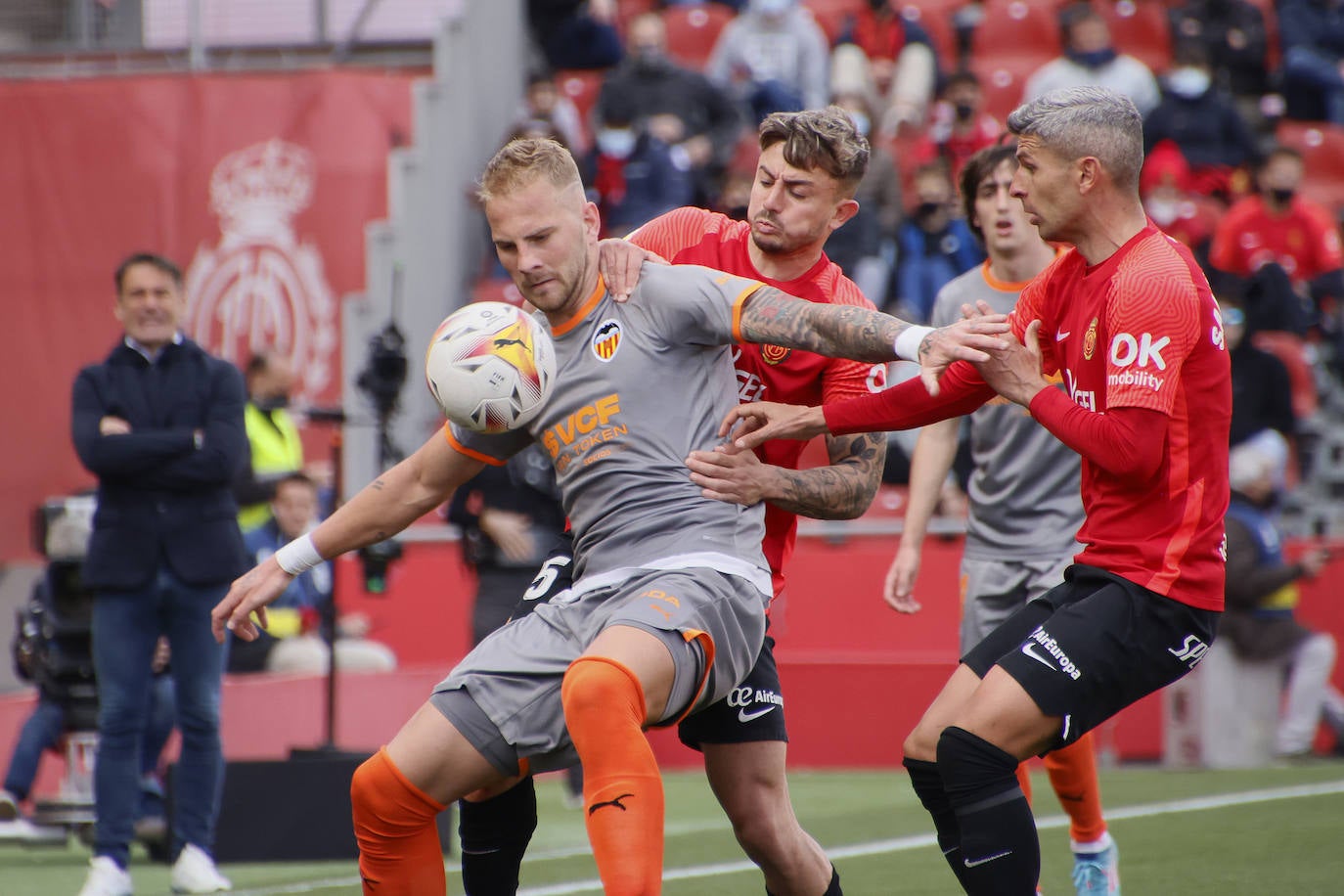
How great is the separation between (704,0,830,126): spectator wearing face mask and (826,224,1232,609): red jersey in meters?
10.0

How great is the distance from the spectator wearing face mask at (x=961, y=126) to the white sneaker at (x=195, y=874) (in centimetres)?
829

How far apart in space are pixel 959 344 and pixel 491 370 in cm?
111

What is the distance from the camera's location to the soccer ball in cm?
407

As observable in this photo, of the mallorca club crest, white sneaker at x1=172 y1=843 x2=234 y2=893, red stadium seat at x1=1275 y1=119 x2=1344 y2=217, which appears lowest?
white sneaker at x1=172 y1=843 x2=234 y2=893

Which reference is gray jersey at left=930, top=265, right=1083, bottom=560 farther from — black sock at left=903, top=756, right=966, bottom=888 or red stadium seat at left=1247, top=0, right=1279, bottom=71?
red stadium seat at left=1247, top=0, right=1279, bottom=71

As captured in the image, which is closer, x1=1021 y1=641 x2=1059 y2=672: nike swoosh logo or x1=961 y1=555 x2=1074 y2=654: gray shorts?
x1=1021 y1=641 x2=1059 y2=672: nike swoosh logo

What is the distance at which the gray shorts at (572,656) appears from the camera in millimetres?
3996

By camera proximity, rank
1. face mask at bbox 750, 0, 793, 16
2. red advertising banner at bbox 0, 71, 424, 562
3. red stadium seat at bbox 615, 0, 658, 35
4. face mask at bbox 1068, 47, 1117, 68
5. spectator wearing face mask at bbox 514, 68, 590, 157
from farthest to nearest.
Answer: red stadium seat at bbox 615, 0, 658, 35, face mask at bbox 750, 0, 793, 16, spectator wearing face mask at bbox 514, 68, 590, 157, face mask at bbox 1068, 47, 1117, 68, red advertising banner at bbox 0, 71, 424, 562

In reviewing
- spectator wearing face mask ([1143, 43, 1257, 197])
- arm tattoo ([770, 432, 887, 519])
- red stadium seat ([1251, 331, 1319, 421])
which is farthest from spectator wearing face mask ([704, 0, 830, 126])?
arm tattoo ([770, 432, 887, 519])

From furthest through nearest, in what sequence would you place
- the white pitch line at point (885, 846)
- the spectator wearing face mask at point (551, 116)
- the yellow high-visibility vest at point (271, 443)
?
1. the spectator wearing face mask at point (551, 116)
2. the yellow high-visibility vest at point (271, 443)
3. the white pitch line at point (885, 846)

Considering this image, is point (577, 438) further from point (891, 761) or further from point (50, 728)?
point (891, 761)

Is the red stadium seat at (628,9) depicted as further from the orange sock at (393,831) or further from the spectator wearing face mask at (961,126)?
the orange sock at (393,831)

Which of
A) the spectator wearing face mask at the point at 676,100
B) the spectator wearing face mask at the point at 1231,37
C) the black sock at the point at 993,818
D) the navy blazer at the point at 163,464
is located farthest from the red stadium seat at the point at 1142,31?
the black sock at the point at 993,818

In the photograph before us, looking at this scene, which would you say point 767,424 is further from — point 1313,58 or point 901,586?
point 1313,58
